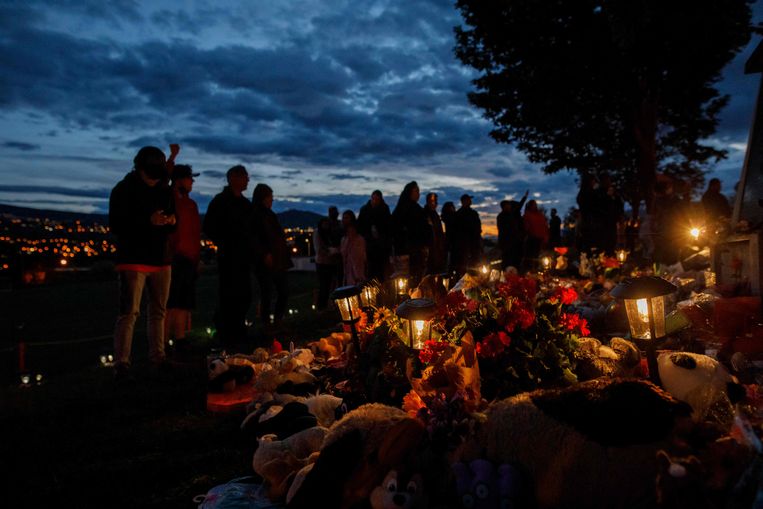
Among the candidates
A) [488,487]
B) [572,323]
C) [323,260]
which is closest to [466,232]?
[323,260]

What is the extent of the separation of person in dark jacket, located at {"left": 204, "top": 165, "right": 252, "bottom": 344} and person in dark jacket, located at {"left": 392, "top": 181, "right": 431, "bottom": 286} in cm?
296

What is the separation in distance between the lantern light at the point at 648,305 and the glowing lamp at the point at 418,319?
109cm

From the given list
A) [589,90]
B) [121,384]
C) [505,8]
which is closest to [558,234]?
[589,90]

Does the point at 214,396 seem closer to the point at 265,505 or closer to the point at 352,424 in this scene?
the point at 265,505

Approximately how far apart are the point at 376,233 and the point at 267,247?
10.1 feet

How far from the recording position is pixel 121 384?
4637 millimetres

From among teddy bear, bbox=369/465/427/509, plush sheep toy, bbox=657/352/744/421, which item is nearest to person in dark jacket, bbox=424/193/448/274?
plush sheep toy, bbox=657/352/744/421

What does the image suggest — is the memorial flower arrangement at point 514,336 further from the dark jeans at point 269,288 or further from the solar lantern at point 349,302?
the dark jeans at point 269,288

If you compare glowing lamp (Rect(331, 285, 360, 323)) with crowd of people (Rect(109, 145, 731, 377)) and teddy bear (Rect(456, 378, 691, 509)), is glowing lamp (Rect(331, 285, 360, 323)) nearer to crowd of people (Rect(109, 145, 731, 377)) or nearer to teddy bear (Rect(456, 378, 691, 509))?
crowd of people (Rect(109, 145, 731, 377))

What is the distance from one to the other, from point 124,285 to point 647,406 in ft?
14.3

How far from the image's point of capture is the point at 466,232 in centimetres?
1023

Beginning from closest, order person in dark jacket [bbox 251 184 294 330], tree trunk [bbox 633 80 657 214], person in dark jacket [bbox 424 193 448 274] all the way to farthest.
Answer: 1. person in dark jacket [bbox 251 184 294 330]
2. person in dark jacket [bbox 424 193 448 274]
3. tree trunk [bbox 633 80 657 214]

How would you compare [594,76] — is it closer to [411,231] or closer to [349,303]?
[411,231]

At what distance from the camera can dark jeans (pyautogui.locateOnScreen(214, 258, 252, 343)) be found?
6289 millimetres
